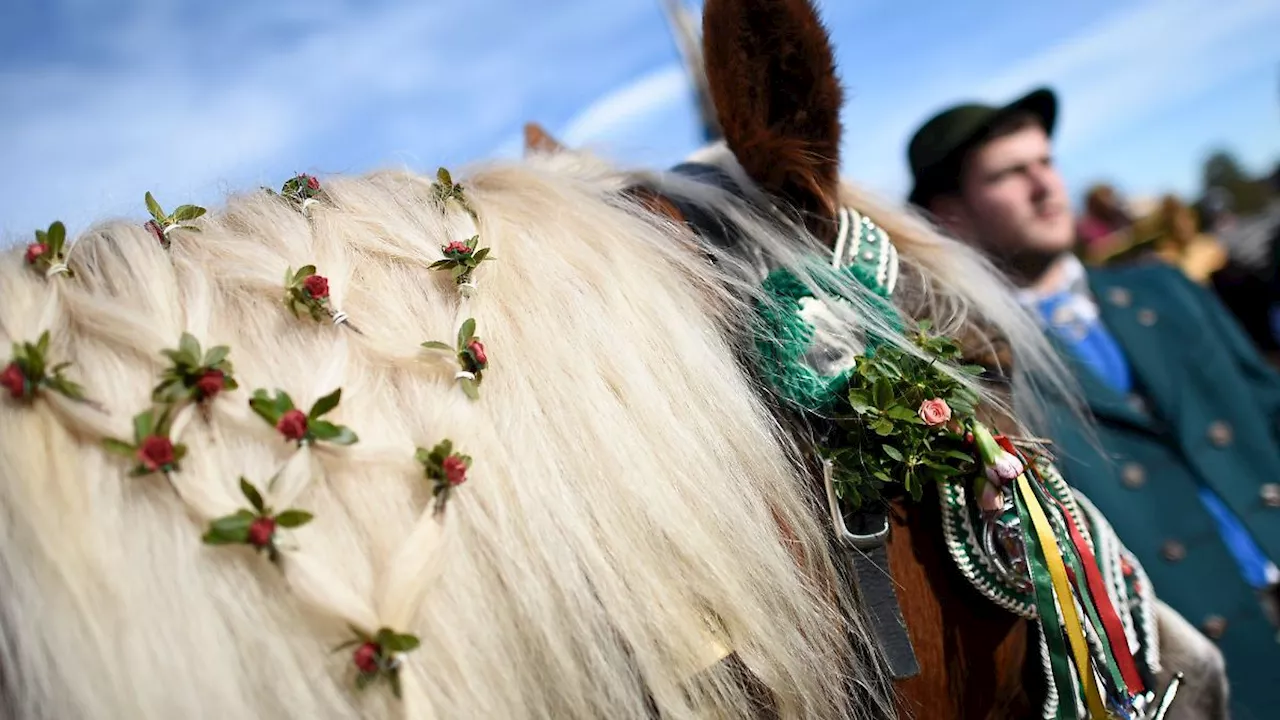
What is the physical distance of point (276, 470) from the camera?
0.63 meters

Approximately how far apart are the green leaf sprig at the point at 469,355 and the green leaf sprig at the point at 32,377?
278 mm

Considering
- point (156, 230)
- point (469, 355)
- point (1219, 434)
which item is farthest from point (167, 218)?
point (1219, 434)

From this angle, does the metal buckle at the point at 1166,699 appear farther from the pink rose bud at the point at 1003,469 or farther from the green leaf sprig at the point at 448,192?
the green leaf sprig at the point at 448,192

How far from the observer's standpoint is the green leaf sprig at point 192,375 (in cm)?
60

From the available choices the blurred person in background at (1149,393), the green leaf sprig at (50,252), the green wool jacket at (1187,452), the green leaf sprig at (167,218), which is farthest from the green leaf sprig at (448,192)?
the green wool jacket at (1187,452)

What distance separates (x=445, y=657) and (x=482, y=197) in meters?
0.50

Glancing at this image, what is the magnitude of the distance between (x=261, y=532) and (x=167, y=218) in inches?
15.0

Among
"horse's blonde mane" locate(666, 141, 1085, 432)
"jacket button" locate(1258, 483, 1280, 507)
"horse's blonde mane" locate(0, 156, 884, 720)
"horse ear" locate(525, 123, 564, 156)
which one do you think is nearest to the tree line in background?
"jacket button" locate(1258, 483, 1280, 507)

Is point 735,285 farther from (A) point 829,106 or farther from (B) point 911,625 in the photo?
(B) point 911,625

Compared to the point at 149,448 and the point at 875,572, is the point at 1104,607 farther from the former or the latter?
the point at 149,448

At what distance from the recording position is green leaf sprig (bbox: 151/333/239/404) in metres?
0.60

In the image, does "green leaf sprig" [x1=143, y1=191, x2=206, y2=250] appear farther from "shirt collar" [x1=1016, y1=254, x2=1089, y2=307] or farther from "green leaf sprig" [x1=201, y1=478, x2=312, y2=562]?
"shirt collar" [x1=1016, y1=254, x2=1089, y2=307]

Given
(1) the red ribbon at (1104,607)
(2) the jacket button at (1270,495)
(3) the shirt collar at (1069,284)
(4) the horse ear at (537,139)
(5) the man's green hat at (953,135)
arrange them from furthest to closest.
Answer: (3) the shirt collar at (1069,284) → (5) the man's green hat at (953,135) → (2) the jacket button at (1270,495) → (4) the horse ear at (537,139) → (1) the red ribbon at (1104,607)

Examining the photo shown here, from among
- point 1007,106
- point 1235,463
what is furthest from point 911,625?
point 1007,106
